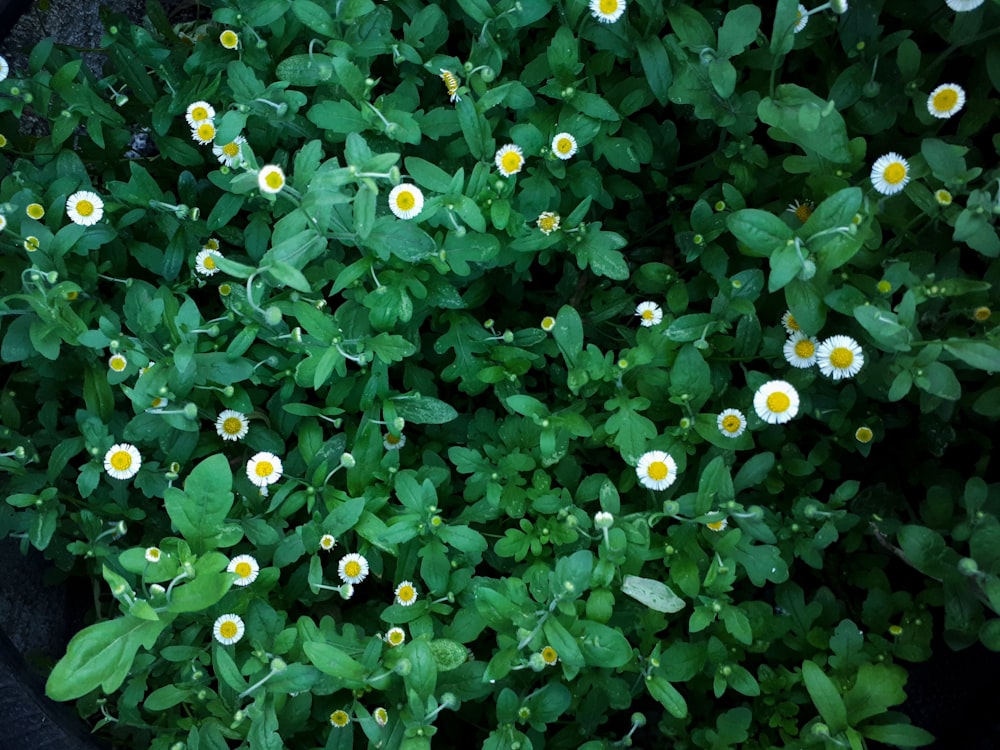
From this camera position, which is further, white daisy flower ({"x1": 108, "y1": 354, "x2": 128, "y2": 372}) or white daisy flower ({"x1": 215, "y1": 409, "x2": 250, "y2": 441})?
white daisy flower ({"x1": 215, "y1": 409, "x2": 250, "y2": 441})

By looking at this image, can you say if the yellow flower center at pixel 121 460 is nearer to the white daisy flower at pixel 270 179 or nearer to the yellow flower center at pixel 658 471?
the white daisy flower at pixel 270 179

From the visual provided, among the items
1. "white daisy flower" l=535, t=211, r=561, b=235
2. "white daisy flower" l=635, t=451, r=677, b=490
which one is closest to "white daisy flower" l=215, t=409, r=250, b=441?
"white daisy flower" l=535, t=211, r=561, b=235

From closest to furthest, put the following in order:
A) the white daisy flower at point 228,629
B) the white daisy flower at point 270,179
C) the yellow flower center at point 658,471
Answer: the white daisy flower at point 270,179
the white daisy flower at point 228,629
the yellow flower center at point 658,471

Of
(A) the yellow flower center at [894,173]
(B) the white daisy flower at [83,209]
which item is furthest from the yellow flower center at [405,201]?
(A) the yellow flower center at [894,173]

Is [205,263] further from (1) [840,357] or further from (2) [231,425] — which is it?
(1) [840,357]

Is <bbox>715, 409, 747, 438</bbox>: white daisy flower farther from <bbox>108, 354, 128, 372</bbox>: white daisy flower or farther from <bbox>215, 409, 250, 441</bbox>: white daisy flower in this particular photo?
<bbox>108, 354, 128, 372</bbox>: white daisy flower

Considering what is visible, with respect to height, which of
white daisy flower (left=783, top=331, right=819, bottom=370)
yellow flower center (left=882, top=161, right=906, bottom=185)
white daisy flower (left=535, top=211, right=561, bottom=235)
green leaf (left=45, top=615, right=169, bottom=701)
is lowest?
green leaf (left=45, top=615, right=169, bottom=701)

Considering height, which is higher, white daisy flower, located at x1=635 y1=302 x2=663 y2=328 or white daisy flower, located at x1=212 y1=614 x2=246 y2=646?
white daisy flower, located at x1=635 y1=302 x2=663 y2=328

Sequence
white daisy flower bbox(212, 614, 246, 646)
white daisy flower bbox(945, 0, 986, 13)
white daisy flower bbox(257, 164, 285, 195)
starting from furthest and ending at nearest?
white daisy flower bbox(212, 614, 246, 646)
white daisy flower bbox(945, 0, 986, 13)
white daisy flower bbox(257, 164, 285, 195)
